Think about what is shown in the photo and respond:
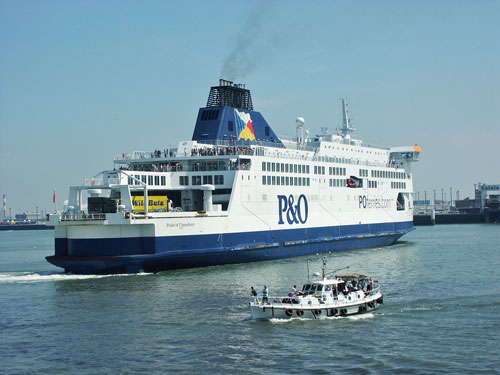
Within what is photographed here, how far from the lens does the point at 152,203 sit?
132 feet

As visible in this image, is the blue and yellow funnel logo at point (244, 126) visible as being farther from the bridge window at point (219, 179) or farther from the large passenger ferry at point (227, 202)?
the bridge window at point (219, 179)

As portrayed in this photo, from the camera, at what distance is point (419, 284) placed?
110 feet

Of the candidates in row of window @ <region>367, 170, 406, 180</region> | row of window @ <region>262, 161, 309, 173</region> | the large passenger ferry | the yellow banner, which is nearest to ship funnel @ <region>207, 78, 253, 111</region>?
the large passenger ferry

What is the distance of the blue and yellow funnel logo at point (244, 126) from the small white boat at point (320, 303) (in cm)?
2397

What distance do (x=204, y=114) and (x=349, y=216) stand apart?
1543 cm

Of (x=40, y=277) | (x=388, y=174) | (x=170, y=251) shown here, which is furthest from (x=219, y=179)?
(x=388, y=174)

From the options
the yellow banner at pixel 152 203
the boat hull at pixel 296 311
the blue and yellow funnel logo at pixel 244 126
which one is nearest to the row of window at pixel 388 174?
the blue and yellow funnel logo at pixel 244 126

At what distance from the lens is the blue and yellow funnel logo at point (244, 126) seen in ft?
162

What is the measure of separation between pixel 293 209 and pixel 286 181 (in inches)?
84.4

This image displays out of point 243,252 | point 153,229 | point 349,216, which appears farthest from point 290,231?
point 153,229

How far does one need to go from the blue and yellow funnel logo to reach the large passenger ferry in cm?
9

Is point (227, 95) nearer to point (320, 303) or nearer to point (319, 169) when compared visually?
point (319, 169)

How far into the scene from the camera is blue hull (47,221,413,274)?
36.8 m

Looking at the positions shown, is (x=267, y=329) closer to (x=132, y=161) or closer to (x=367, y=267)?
(x=367, y=267)
